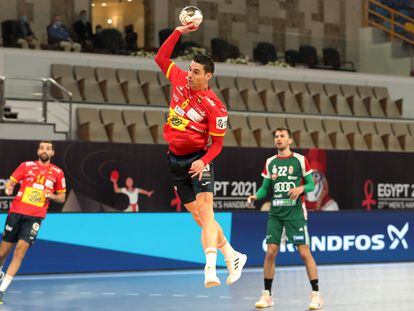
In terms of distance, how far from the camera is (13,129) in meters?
19.1

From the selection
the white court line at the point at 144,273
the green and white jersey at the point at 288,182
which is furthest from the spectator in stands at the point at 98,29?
the green and white jersey at the point at 288,182

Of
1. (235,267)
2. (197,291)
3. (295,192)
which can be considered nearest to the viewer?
(235,267)

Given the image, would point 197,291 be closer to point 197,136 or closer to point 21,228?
point 21,228

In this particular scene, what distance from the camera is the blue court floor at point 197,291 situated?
11.4 meters

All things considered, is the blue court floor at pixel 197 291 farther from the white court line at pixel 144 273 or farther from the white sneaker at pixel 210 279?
the white sneaker at pixel 210 279

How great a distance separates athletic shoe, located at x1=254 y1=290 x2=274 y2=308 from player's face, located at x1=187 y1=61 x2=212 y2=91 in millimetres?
3724

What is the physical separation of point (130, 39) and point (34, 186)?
520 inches

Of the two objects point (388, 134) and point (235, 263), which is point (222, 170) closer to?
point (388, 134)

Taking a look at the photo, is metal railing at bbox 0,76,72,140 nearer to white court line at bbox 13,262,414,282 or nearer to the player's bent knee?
white court line at bbox 13,262,414,282

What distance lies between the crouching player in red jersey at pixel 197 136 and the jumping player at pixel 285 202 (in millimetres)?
2559

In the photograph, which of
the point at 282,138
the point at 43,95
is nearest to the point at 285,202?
the point at 282,138

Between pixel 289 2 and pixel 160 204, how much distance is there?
1354 centimetres

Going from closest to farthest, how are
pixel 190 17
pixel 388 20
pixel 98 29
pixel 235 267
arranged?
pixel 190 17, pixel 235 267, pixel 98 29, pixel 388 20

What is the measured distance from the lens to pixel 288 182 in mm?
11516
